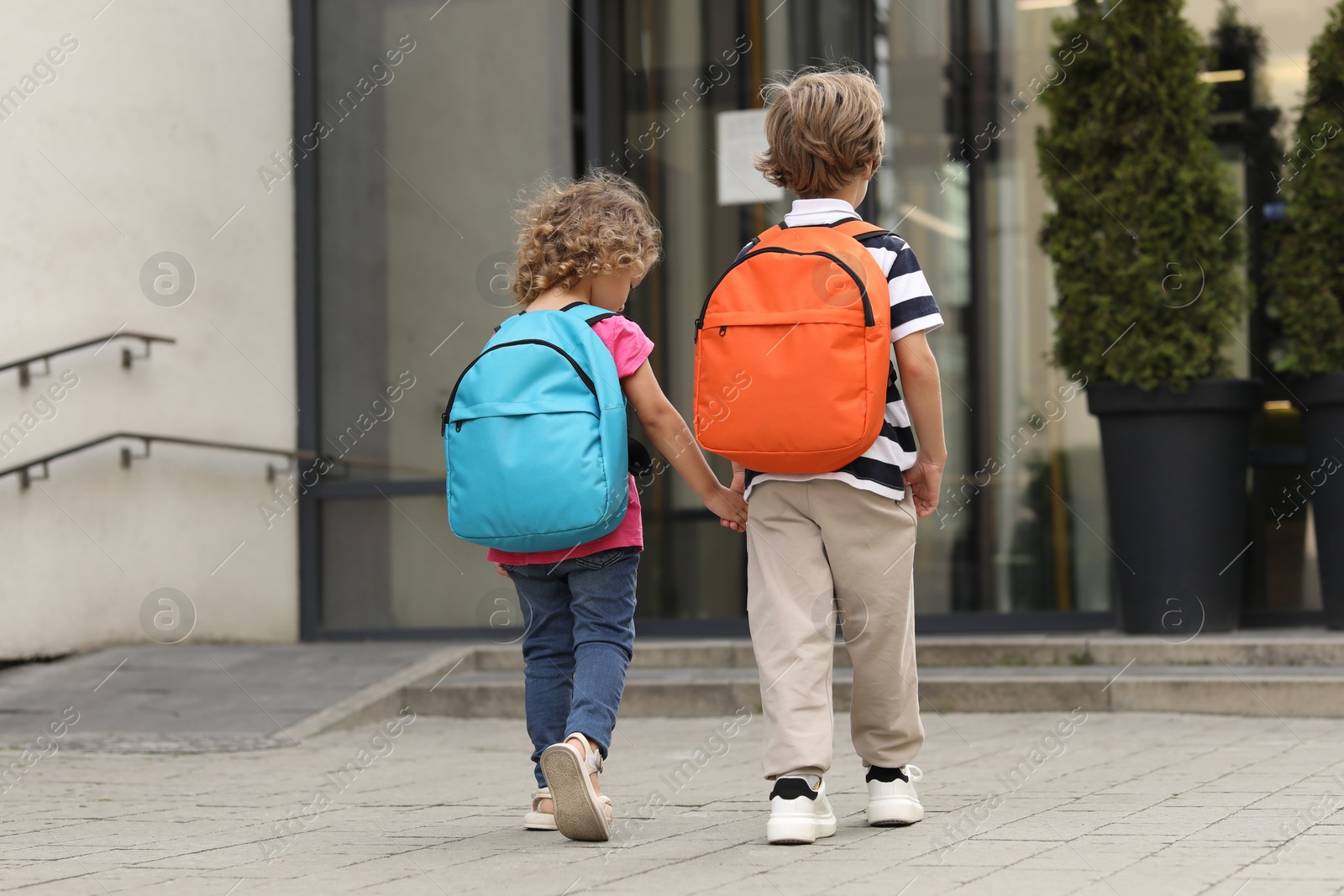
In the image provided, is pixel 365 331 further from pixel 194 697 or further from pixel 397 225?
pixel 194 697

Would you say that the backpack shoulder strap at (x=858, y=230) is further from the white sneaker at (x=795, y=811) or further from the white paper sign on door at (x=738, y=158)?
the white paper sign on door at (x=738, y=158)

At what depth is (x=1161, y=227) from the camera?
21.2ft

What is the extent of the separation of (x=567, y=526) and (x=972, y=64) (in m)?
5.45

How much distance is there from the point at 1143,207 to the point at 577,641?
4137mm

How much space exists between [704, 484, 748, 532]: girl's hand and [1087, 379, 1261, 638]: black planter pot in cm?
355

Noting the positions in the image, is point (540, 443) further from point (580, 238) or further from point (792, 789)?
point (792, 789)

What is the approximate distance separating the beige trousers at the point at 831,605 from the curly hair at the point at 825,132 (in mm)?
719

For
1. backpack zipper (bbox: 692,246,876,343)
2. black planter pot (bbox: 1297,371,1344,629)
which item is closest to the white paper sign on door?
black planter pot (bbox: 1297,371,1344,629)

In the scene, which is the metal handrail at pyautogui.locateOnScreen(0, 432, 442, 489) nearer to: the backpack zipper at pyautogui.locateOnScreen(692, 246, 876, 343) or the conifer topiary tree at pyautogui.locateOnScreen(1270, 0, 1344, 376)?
the conifer topiary tree at pyautogui.locateOnScreen(1270, 0, 1344, 376)

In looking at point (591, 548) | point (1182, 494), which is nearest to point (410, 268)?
point (1182, 494)

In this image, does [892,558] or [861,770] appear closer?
[892,558]

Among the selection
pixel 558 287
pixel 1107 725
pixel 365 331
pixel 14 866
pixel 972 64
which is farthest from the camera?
pixel 365 331

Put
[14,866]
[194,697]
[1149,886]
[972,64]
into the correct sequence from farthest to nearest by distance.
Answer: [972,64], [194,697], [14,866], [1149,886]

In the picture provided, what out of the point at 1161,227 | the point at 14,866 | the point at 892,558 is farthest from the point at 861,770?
the point at 1161,227
